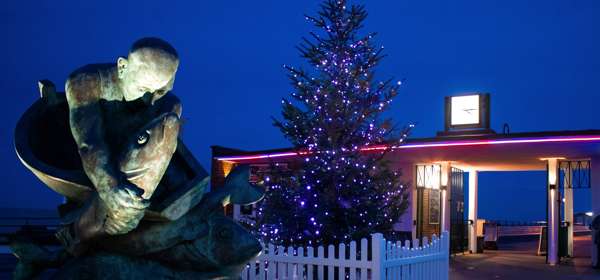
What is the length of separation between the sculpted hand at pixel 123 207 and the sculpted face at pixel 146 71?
59 cm

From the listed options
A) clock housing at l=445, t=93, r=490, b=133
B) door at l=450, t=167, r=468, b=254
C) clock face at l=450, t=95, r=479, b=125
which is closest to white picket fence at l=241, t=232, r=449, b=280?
clock housing at l=445, t=93, r=490, b=133

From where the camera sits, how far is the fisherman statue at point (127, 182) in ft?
9.20

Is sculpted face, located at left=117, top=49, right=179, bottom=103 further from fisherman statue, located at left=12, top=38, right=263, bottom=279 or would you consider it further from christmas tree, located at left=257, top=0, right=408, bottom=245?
christmas tree, located at left=257, top=0, right=408, bottom=245

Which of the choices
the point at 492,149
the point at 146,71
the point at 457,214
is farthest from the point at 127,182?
the point at 457,214

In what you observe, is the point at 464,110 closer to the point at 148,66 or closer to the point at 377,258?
the point at 377,258

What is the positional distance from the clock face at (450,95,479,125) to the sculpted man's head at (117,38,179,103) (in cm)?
1888

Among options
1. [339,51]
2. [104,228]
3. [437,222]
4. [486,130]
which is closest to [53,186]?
[104,228]

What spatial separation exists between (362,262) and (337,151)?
9.81 feet

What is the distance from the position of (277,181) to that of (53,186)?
23.5ft

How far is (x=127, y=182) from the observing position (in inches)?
107

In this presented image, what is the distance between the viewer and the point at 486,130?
19703mm

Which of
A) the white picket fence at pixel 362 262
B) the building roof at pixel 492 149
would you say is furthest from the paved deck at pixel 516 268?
the white picket fence at pixel 362 262

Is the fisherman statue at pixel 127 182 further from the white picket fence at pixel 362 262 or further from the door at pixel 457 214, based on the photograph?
the door at pixel 457 214

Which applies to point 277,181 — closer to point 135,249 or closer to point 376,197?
point 376,197
